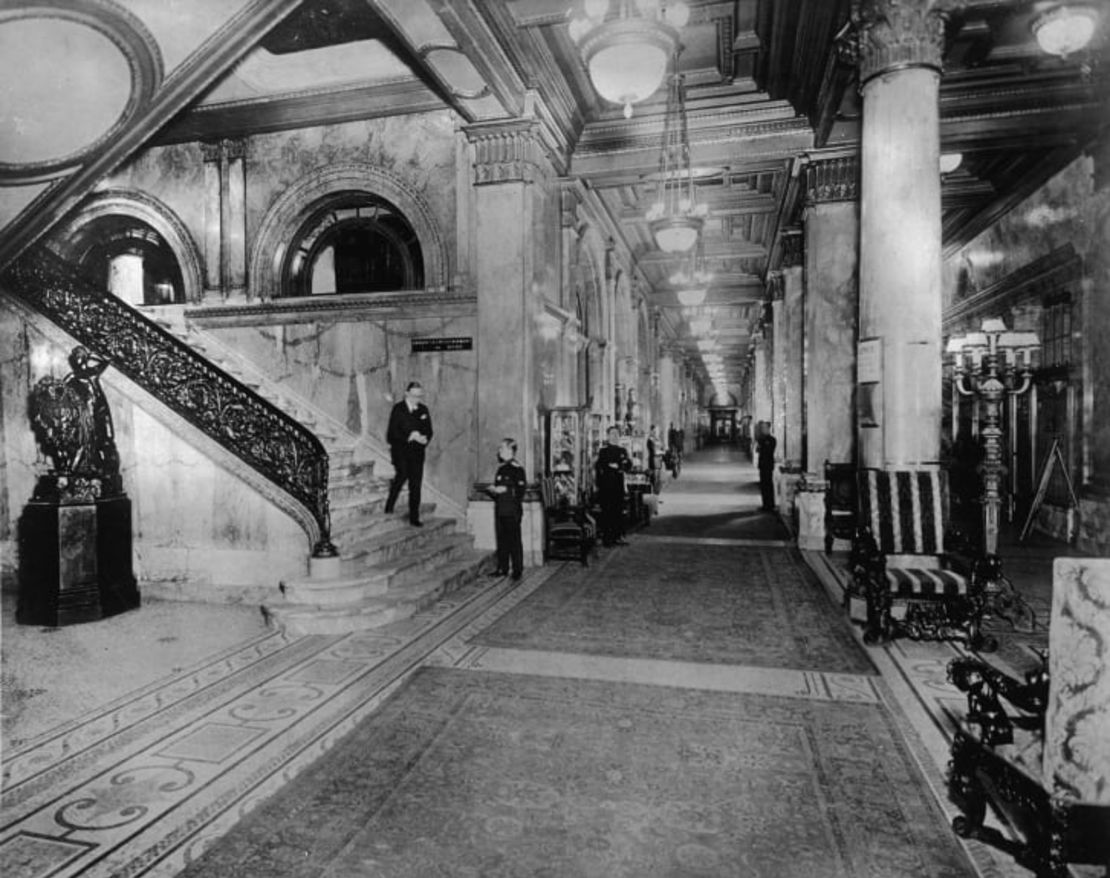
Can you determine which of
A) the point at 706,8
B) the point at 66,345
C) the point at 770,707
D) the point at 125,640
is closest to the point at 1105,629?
the point at 770,707

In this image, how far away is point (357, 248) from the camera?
1061 cm

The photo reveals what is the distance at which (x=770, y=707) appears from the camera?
4199mm

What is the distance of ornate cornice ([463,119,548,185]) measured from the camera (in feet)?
29.5

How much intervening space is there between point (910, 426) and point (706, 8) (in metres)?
5.03

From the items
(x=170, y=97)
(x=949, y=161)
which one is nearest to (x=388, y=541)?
(x=170, y=97)

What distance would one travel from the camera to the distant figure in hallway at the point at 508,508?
308 inches

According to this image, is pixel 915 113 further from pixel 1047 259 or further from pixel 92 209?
pixel 92 209

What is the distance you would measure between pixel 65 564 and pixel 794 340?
492 inches

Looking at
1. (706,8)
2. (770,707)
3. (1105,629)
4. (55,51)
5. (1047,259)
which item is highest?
(706,8)

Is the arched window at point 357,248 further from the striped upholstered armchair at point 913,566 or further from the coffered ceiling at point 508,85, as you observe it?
the striped upholstered armchair at point 913,566

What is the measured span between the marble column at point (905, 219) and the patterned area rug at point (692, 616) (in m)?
1.78

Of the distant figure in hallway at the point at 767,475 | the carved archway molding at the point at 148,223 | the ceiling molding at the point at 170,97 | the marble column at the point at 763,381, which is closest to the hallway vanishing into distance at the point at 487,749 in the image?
the ceiling molding at the point at 170,97

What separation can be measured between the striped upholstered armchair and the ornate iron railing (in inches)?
208

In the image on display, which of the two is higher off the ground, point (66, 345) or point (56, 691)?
point (66, 345)
